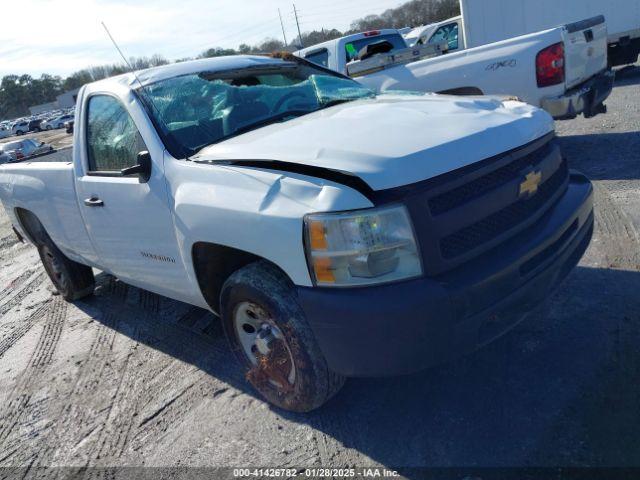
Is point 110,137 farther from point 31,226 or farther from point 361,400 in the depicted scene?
point 361,400

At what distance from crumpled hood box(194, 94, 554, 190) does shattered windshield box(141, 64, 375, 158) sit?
254mm

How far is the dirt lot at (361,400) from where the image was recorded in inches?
98.9

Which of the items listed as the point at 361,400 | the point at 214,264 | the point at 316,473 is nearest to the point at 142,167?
the point at 214,264

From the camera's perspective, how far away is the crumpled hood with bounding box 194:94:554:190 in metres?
2.35

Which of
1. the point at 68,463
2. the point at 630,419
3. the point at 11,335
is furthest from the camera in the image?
the point at 11,335

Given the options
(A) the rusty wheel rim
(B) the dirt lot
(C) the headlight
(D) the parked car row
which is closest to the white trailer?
(B) the dirt lot

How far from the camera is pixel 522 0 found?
11.7m

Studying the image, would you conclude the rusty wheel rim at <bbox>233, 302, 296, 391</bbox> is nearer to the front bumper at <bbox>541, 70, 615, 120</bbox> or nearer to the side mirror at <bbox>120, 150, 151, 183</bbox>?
the side mirror at <bbox>120, 150, 151, 183</bbox>

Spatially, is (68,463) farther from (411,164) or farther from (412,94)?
(412,94)

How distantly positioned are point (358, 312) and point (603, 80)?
599cm

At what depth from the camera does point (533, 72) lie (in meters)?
6.14

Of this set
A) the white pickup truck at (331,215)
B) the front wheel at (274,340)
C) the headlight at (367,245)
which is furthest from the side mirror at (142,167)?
the headlight at (367,245)

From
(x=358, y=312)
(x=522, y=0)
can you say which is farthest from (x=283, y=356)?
(x=522, y=0)

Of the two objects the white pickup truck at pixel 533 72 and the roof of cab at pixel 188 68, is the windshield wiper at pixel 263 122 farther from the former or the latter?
the white pickup truck at pixel 533 72
